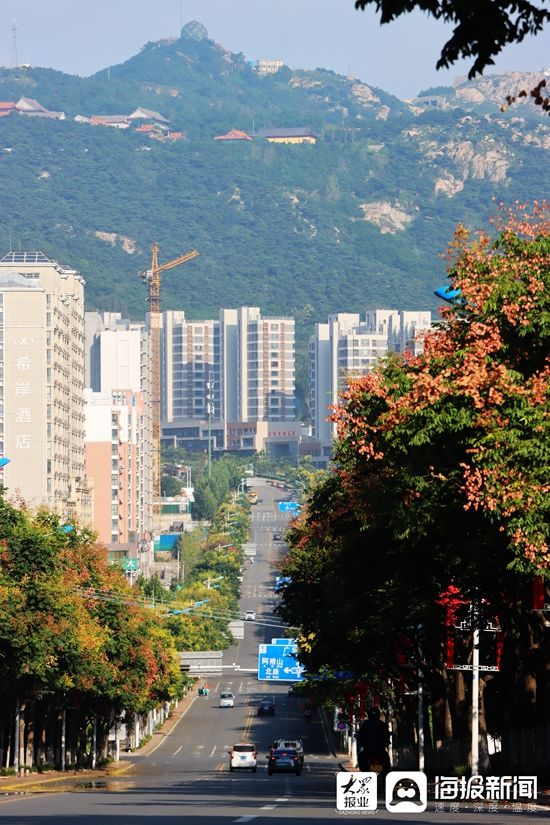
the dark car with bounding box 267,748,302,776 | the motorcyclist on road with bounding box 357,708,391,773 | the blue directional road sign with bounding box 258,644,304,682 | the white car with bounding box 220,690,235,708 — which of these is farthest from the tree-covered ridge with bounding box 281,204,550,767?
the white car with bounding box 220,690,235,708

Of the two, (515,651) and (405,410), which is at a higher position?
(405,410)

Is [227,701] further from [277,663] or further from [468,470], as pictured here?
[468,470]

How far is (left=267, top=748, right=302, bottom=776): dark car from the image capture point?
8631cm

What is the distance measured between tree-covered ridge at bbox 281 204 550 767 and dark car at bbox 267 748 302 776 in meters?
31.5

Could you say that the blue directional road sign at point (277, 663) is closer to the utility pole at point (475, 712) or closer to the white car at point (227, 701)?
the utility pole at point (475, 712)

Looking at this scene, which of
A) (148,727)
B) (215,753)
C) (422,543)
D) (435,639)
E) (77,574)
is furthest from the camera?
(148,727)

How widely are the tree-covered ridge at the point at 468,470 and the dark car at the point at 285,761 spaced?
1240 inches

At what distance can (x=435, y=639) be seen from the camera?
5688 centimetres

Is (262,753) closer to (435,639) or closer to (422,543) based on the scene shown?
(435,639)

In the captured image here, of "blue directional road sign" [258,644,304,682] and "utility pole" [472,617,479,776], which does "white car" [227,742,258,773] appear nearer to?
"blue directional road sign" [258,644,304,682]

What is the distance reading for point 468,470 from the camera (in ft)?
120

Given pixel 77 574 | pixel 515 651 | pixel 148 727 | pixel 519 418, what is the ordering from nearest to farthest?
pixel 519 418 < pixel 515 651 < pixel 77 574 < pixel 148 727

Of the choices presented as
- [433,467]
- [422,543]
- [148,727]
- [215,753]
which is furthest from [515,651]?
[148,727]

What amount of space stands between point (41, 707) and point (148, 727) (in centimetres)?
6098
